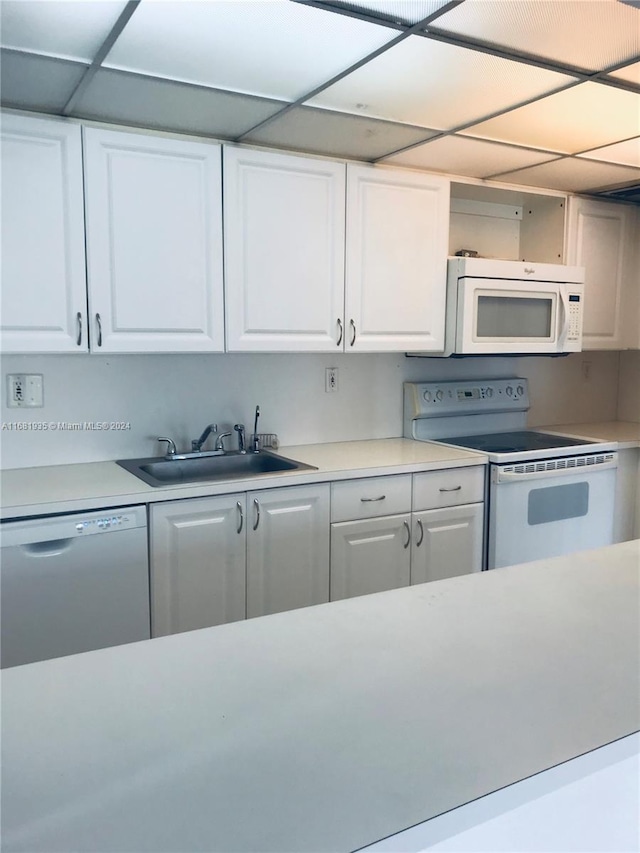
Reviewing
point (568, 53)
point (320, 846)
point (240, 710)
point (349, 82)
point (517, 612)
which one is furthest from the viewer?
point (349, 82)

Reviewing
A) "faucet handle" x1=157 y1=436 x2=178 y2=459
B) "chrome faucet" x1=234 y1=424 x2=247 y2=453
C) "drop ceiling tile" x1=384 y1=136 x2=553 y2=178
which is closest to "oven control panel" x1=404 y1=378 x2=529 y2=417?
"chrome faucet" x1=234 y1=424 x2=247 y2=453

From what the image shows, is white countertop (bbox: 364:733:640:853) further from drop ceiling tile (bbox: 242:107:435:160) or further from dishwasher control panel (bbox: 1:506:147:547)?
drop ceiling tile (bbox: 242:107:435:160)

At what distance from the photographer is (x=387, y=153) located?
108 inches

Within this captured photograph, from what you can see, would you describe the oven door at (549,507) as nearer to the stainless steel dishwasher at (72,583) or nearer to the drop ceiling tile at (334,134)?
the drop ceiling tile at (334,134)

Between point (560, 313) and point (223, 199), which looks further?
point (560, 313)

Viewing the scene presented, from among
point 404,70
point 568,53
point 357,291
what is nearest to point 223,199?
point 357,291

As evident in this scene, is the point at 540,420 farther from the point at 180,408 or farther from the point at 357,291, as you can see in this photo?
the point at 180,408

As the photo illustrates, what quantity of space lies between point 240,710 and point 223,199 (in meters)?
2.04

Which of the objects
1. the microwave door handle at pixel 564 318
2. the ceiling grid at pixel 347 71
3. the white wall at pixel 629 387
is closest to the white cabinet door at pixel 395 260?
the ceiling grid at pixel 347 71

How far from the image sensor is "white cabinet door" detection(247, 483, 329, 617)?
2.45 meters

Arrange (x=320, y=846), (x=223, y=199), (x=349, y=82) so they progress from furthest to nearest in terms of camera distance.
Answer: (x=223, y=199) → (x=349, y=82) → (x=320, y=846)

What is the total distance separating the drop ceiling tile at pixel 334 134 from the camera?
7.61 ft

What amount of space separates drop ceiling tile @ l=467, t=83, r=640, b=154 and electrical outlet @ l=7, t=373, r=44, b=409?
1.84m

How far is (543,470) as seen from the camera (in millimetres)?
3039
